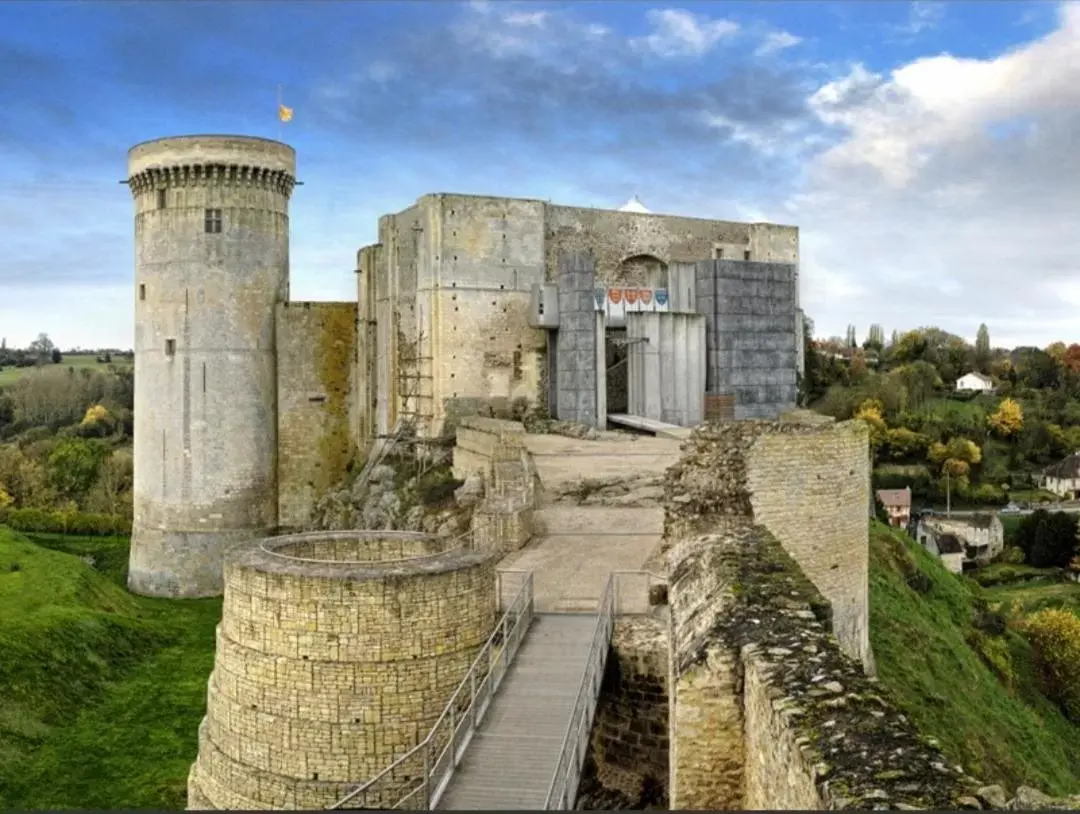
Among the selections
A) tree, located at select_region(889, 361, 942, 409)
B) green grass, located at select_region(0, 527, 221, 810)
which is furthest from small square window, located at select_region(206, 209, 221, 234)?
tree, located at select_region(889, 361, 942, 409)

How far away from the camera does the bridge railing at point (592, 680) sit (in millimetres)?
7898

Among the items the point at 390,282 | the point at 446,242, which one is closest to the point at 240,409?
the point at 390,282

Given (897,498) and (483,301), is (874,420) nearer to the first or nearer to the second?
(897,498)

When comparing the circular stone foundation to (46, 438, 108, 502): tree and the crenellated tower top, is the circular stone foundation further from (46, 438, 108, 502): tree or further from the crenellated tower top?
(46, 438, 108, 502): tree

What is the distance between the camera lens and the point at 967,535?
53312mm

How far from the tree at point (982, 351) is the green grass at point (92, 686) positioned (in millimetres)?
75523

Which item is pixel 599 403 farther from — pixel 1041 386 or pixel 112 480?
A: pixel 1041 386

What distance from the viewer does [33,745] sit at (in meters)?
18.4

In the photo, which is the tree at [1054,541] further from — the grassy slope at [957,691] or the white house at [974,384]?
the grassy slope at [957,691]

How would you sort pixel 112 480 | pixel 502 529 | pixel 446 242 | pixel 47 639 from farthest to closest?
pixel 112 480
pixel 446 242
pixel 47 639
pixel 502 529

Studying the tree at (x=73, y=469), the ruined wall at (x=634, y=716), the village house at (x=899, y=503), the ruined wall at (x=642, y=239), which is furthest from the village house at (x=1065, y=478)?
the ruined wall at (x=634, y=716)

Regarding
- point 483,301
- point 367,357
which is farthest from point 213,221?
point 483,301

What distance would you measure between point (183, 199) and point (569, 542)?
58.5 ft

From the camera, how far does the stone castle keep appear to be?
253 inches
